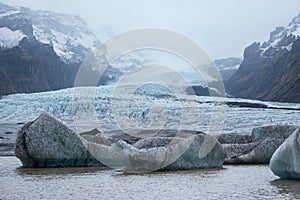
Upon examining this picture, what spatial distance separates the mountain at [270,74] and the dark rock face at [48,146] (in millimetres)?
82807

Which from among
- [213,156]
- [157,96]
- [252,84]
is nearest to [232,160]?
[213,156]

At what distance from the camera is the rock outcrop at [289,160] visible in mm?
10438

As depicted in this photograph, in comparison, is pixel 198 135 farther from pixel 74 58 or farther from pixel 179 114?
pixel 74 58

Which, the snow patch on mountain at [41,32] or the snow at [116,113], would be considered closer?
the snow at [116,113]

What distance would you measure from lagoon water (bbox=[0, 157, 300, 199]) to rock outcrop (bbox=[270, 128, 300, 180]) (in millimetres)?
271

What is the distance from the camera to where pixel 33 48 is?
4491 inches

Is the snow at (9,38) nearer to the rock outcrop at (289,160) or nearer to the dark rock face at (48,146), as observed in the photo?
the dark rock face at (48,146)

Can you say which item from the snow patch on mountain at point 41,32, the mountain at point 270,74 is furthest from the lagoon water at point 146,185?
the snow patch on mountain at point 41,32

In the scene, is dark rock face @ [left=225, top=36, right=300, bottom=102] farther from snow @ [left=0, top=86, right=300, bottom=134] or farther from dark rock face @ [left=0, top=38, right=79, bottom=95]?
snow @ [left=0, top=86, right=300, bottom=134]

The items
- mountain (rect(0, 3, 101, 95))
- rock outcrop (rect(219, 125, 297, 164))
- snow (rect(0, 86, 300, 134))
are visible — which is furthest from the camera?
mountain (rect(0, 3, 101, 95))

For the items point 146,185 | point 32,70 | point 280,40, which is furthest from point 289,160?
point 280,40

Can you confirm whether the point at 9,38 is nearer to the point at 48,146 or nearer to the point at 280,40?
the point at 280,40

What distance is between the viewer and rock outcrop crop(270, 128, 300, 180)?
1044 cm

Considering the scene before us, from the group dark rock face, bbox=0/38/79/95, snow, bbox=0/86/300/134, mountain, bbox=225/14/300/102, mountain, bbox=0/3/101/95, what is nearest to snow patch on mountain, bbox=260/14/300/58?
mountain, bbox=225/14/300/102
